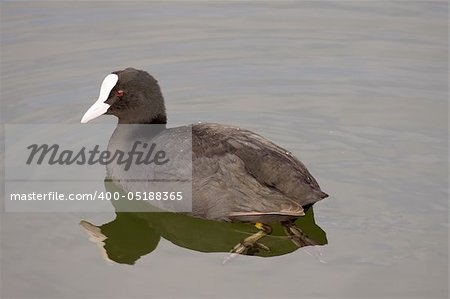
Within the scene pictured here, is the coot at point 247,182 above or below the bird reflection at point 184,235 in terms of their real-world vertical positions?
above

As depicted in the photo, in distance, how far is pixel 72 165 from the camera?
292 inches

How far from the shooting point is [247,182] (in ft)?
20.2

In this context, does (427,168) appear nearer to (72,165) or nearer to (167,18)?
(72,165)

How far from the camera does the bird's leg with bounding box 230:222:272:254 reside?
616 centimetres

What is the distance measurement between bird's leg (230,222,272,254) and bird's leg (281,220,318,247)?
0.44 feet

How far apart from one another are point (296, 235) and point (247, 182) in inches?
21.5

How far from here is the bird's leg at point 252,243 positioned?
20.2 ft

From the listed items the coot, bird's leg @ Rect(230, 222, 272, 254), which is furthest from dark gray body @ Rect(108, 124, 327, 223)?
bird's leg @ Rect(230, 222, 272, 254)

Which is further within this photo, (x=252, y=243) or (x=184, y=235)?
(x=184, y=235)
